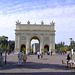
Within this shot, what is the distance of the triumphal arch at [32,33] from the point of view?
2267 inches

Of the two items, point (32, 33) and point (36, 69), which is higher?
point (32, 33)

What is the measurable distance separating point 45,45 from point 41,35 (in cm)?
468

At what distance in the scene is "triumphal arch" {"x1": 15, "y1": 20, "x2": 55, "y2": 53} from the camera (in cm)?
5759

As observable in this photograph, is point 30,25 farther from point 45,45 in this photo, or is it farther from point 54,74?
point 54,74

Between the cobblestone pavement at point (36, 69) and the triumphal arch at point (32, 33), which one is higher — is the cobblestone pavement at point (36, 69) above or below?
below

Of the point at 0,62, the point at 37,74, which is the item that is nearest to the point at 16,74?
the point at 37,74

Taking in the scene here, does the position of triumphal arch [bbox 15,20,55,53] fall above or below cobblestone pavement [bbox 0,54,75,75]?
above

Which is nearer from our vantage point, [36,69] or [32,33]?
[36,69]

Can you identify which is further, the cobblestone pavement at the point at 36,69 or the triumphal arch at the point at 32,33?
the triumphal arch at the point at 32,33

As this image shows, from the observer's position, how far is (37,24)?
57812 mm

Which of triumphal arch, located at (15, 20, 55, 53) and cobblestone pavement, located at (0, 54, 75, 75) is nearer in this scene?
cobblestone pavement, located at (0, 54, 75, 75)

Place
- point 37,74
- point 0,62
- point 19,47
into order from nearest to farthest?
A: point 37,74
point 0,62
point 19,47

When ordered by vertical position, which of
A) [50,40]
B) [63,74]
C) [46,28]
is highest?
[46,28]

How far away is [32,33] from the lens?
57.8 metres
